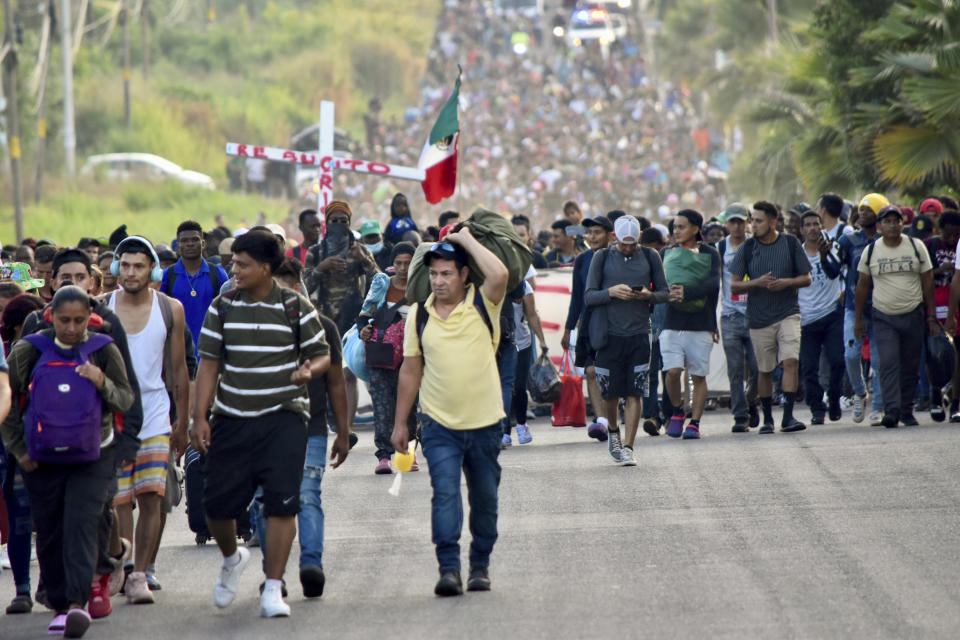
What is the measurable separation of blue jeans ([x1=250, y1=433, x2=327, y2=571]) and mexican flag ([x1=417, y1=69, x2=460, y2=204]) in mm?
11127

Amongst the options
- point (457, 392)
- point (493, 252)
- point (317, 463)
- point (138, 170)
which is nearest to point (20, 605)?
point (317, 463)

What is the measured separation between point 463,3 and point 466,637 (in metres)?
67.4

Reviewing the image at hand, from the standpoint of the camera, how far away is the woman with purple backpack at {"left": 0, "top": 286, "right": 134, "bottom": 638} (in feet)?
23.4

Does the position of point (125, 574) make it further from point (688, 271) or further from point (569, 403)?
point (569, 403)

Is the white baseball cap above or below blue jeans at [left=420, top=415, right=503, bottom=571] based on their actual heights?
above

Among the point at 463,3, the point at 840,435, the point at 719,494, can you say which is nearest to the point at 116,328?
the point at 719,494

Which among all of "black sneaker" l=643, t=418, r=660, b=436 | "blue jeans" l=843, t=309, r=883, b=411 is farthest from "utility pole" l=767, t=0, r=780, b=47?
"black sneaker" l=643, t=418, r=660, b=436

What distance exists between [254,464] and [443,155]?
39.4ft

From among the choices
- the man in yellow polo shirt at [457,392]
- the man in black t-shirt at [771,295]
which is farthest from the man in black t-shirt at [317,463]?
the man in black t-shirt at [771,295]

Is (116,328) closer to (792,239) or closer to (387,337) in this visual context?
(387,337)

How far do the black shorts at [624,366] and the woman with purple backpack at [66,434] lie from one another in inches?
214

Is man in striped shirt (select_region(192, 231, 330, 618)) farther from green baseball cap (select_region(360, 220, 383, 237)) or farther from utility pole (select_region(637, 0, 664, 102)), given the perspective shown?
utility pole (select_region(637, 0, 664, 102))

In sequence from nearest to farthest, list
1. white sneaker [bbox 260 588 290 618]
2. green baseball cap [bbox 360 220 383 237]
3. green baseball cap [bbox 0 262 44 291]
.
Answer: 1. white sneaker [bbox 260 588 290 618]
2. green baseball cap [bbox 0 262 44 291]
3. green baseball cap [bbox 360 220 383 237]

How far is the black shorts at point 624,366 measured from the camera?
12211 mm
